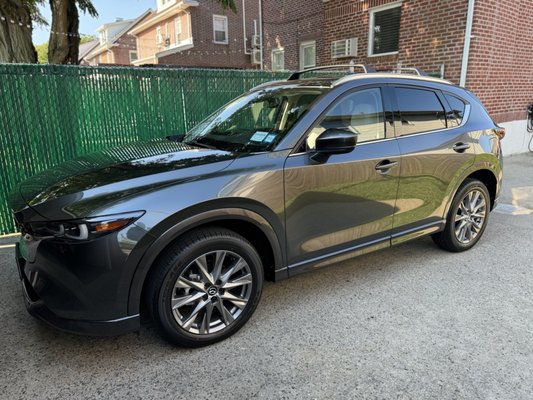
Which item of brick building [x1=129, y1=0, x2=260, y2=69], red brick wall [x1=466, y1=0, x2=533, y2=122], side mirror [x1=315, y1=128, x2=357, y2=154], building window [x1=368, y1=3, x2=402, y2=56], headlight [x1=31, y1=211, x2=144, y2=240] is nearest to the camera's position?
headlight [x1=31, y1=211, x2=144, y2=240]

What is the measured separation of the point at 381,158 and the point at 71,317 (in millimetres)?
2477

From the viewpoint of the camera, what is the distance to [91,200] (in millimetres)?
2201

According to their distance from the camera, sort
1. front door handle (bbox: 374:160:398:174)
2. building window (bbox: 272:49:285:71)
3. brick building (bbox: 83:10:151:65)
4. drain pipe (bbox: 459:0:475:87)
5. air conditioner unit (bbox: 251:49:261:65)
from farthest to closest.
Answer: brick building (bbox: 83:10:151:65) → air conditioner unit (bbox: 251:49:261:65) → building window (bbox: 272:49:285:71) → drain pipe (bbox: 459:0:475:87) → front door handle (bbox: 374:160:398:174)

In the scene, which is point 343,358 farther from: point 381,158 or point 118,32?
point 118,32

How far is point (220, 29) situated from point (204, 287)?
22.1 metres

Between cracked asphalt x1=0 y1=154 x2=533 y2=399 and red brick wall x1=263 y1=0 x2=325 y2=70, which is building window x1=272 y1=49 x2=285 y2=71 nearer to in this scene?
red brick wall x1=263 y1=0 x2=325 y2=70

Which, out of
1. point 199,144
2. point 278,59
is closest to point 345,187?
point 199,144

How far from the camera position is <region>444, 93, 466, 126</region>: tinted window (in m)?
3.69

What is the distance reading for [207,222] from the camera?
2.41 meters

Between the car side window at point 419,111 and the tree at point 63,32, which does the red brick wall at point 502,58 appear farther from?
the tree at point 63,32

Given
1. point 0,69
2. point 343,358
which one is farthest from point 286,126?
point 0,69

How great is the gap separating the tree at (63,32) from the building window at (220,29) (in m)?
13.7

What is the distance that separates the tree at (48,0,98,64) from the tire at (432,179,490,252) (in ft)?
29.2

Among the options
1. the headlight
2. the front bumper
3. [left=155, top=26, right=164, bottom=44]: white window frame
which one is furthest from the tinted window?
[left=155, top=26, right=164, bottom=44]: white window frame
